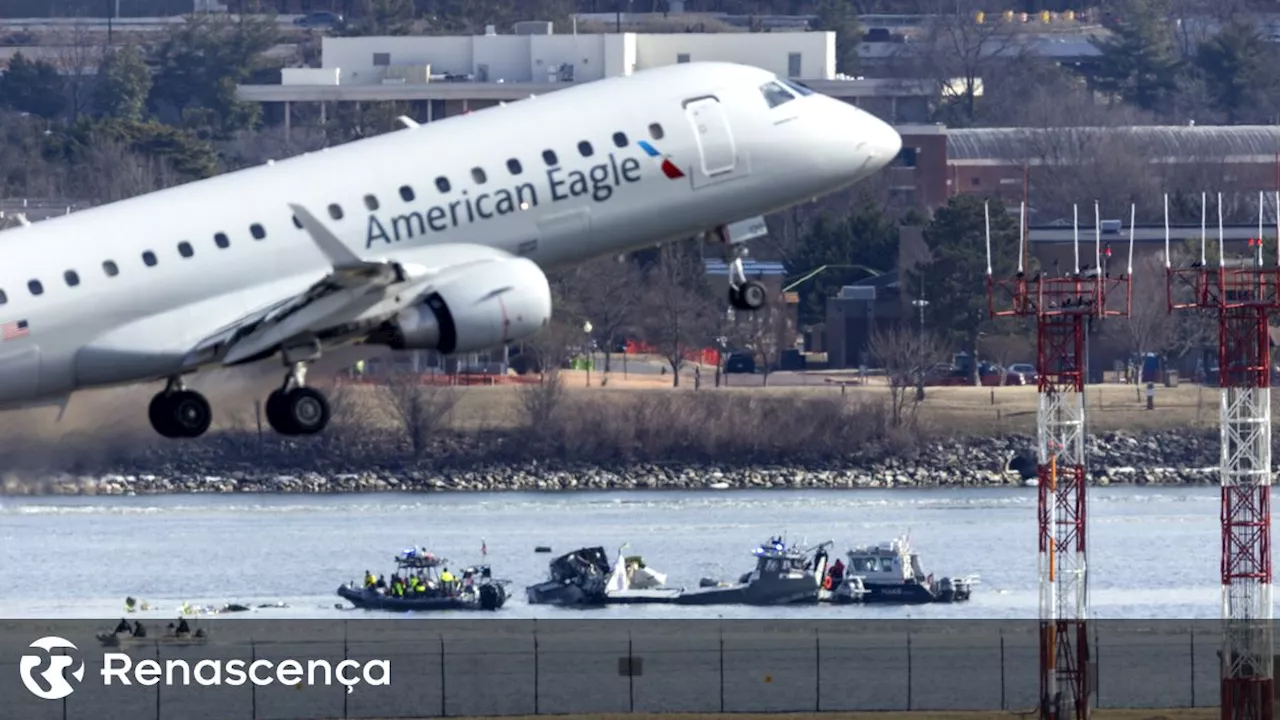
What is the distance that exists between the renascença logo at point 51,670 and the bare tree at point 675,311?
61.0m

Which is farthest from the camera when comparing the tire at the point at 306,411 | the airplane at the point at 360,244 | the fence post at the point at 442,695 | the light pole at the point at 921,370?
the light pole at the point at 921,370

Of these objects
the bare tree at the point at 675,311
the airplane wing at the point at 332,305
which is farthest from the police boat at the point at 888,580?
the airplane wing at the point at 332,305

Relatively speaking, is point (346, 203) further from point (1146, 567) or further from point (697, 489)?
point (697, 489)

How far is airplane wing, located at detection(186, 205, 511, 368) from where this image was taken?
60531mm

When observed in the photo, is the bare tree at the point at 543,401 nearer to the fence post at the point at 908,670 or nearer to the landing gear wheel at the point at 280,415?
the fence post at the point at 908,670

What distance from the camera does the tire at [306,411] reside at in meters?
63.3

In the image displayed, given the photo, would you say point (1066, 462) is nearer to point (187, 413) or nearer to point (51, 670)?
point (51, 670)

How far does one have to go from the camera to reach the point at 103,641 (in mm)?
128750

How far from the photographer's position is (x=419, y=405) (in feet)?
538

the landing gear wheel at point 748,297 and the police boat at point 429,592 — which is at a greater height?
the landing gear wheel at point 748,297

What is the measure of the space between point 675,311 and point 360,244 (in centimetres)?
12745

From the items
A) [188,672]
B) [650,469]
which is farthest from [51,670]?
[650,469]

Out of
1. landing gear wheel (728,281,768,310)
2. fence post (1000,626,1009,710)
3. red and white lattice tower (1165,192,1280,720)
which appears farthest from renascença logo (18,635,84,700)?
landing gear wheel (728,281,768,310)

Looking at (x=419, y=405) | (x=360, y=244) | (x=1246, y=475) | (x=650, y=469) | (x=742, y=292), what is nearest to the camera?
(x=360, y=244)
